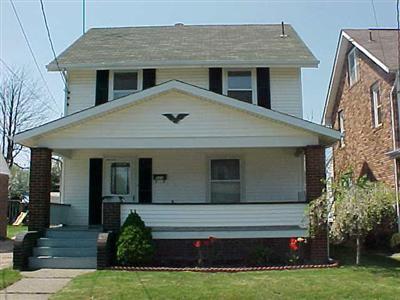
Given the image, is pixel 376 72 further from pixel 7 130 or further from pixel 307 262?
pixel 7 130

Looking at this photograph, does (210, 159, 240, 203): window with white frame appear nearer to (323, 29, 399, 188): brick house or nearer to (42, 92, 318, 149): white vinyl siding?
(42, 92, 318, 149): white vinyl siding

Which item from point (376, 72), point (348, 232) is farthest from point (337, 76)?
point (348, 232)

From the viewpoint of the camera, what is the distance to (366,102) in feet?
63.7

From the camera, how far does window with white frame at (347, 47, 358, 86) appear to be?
68.4ft

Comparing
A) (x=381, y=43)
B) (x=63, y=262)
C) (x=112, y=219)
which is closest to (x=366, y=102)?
(x=381, y=43)

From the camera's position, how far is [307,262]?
41.4 ft

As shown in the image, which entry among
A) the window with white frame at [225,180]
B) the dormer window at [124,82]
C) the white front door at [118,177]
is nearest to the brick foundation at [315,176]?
the window with white frame at [225,180]

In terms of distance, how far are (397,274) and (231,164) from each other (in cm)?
644

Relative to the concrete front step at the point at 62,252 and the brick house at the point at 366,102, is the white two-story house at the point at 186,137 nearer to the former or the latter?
the concrete front step at the point at 62,252

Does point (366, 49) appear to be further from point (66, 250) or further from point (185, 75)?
point (66, 250)

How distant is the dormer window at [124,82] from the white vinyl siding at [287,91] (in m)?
4.45

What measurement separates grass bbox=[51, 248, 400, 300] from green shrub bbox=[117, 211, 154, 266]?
749 millimetres

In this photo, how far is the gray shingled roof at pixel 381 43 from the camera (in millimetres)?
17188

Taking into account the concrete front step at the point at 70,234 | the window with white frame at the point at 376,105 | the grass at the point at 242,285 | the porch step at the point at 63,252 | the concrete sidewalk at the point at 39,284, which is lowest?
the concrete sidewalk at the point at 39,284
